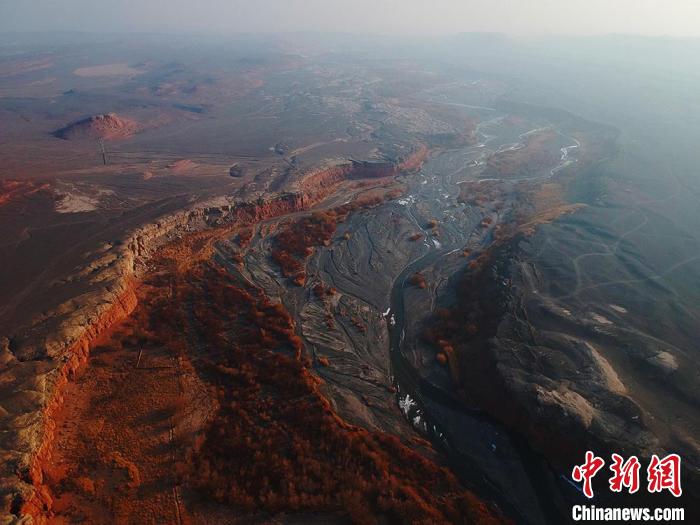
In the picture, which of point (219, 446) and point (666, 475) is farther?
point (219, 446)

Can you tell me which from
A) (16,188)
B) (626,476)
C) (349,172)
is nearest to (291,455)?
(626,476)

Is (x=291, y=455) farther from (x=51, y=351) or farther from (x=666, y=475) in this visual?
(x=666, y=475)

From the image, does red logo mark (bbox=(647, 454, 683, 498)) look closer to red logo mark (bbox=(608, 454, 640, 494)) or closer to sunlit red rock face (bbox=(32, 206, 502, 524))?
red logo mark (bbox=(608, 454, 640, 494))

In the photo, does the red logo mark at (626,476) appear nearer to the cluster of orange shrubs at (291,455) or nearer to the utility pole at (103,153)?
the cluster of orange shrubs at (291,455)

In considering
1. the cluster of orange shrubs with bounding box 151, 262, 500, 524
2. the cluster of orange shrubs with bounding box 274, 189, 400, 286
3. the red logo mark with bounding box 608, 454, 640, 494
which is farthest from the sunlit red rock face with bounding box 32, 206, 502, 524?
the cluster of orange shrubs with bounding box 274, 189, 400, 286

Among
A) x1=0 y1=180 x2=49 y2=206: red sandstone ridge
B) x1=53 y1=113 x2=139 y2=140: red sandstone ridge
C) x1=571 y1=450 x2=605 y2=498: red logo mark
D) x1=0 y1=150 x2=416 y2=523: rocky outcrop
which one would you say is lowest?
x1=571 y1=450 x2=605 y2=498: red logo mark

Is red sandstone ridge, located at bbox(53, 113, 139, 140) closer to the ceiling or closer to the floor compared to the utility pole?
closer to the ceiling

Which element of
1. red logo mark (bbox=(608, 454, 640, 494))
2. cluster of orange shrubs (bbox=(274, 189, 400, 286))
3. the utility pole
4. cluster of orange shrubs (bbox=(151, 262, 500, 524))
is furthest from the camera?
the utility pole

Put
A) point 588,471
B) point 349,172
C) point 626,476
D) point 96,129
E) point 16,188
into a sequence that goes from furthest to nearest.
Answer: point 96,129 → point 349,172 → point 16,188 → point 588,471 → point 626,476

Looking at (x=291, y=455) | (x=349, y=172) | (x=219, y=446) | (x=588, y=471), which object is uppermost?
(x=349, y=172)
